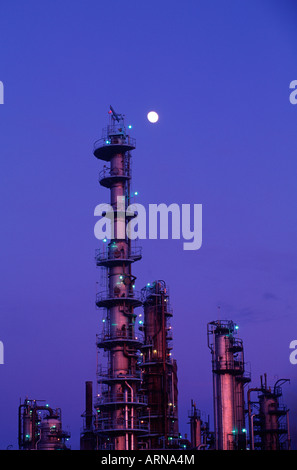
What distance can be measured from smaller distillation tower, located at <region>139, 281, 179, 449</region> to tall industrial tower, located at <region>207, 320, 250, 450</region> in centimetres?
382

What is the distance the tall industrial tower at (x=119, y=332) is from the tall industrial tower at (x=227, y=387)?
5.95 m

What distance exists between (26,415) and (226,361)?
2420 centimetres

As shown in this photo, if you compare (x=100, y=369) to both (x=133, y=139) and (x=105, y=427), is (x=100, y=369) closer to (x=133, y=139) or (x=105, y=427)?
(x=105, y=427)

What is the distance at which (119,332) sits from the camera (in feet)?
202

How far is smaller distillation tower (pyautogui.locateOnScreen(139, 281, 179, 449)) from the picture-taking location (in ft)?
215

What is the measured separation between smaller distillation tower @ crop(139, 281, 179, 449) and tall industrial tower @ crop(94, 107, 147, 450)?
56.4 inches

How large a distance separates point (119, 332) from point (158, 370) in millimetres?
7158

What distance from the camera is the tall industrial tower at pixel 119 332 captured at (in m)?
60.5

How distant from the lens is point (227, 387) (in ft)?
216

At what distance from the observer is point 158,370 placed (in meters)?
67.2

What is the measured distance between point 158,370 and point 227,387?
5.57 meters
